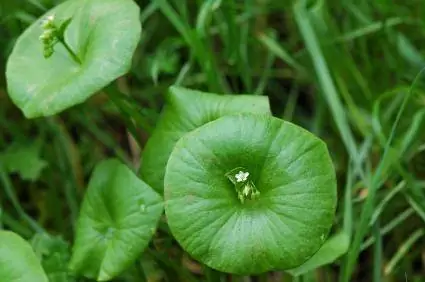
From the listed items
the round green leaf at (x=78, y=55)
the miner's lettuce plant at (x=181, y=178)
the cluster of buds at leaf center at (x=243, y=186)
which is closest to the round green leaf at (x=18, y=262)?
the miner's lettuce plant at (x=181, y=178)

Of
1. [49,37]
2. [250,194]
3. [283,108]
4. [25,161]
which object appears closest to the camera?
[250,194]

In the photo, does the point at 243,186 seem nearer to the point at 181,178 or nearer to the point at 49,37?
the point at 181,178

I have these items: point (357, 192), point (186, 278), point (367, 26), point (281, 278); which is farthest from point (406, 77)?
point (186, 278)

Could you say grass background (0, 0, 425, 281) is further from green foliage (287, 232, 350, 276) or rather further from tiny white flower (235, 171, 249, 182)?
tiny white flower (235, 171, 249, 182)

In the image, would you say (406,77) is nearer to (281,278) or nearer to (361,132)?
(361,132)

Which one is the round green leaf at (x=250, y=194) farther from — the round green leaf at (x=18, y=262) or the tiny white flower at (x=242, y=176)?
the round green leaf at (x=18, y=262)

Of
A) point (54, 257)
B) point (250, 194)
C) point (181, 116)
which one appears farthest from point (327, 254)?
point (54, 257)

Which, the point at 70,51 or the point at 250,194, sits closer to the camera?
the point at 250,194
